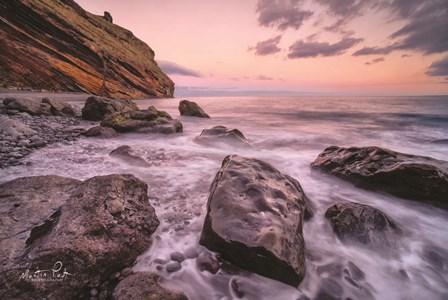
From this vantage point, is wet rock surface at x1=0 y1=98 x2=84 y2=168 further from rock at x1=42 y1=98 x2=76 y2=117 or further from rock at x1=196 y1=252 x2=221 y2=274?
rock at x1=196 y1=252 x2=221 y2=274

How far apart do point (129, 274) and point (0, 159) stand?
3753mm

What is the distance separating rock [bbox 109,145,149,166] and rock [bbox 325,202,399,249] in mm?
3724

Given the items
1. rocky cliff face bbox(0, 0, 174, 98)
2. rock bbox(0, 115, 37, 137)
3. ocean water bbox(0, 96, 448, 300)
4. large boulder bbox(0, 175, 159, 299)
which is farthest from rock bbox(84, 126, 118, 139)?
rocky cliff face bbox(0, 0, 174, 98)

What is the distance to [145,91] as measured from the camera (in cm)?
4388

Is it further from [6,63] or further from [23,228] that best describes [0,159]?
[6,63]

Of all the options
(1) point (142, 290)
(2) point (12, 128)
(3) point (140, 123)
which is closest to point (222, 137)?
(3) point (140, 123)

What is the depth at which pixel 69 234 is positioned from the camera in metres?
1.95

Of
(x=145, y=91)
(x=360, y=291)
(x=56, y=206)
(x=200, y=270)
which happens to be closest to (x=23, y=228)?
(x=56, y=206)

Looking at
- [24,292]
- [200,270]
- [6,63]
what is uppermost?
[6,63]

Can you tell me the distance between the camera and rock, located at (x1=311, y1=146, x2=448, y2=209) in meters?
3.70

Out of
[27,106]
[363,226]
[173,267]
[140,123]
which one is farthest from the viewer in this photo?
[27,106]

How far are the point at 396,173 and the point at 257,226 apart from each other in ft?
10.3
